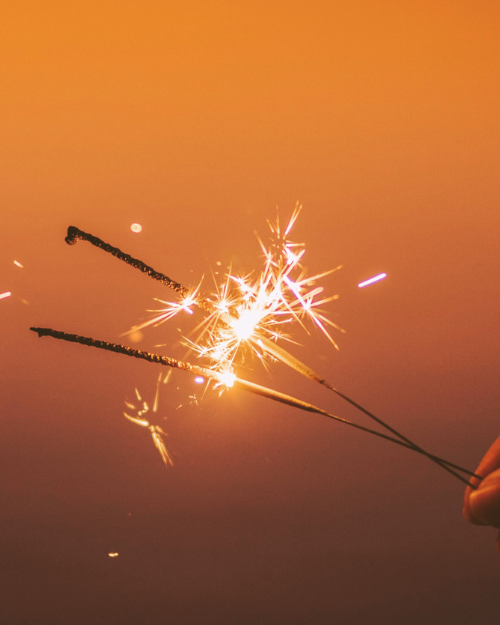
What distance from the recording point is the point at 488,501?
5.23 feet

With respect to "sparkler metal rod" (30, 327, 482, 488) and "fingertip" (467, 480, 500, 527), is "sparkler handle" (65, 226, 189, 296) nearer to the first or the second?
"sparkler metal rod" (30, 327, 482, 488)

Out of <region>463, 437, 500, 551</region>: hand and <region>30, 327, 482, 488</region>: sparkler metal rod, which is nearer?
<region>30, 327, 482, 488</region>: sparkler metal rod

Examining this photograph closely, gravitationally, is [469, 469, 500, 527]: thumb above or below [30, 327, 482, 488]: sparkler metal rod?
below

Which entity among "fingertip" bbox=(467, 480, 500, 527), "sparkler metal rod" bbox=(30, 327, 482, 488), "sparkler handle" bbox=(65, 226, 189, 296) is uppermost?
"sparkler handle" bbox=(65, 226, 189, 296)

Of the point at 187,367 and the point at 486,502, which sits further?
the point at 486,502

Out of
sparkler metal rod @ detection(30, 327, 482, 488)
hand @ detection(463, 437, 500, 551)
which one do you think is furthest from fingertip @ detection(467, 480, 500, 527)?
sparkler metal rod @ detection(30, 327, 482, 488)

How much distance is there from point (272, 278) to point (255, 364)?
147cm

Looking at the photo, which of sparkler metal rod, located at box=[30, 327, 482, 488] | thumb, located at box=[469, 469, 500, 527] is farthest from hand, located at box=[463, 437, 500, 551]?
sparkler metal rod, located at box=[30, 327, 482, 488]

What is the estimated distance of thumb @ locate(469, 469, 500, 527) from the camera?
5.18 feet

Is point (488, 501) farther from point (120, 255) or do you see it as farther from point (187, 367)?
point (120, 255)

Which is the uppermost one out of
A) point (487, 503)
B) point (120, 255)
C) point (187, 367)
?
point (120, 255)

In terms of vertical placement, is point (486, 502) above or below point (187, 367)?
below

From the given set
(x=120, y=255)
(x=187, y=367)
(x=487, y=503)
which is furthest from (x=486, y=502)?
→ (x=120, y=255)

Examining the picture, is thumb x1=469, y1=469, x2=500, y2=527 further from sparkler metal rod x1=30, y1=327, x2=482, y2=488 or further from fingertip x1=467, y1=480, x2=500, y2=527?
sparkler metal rod x1=30, y1=327, x2=482, y2=488
